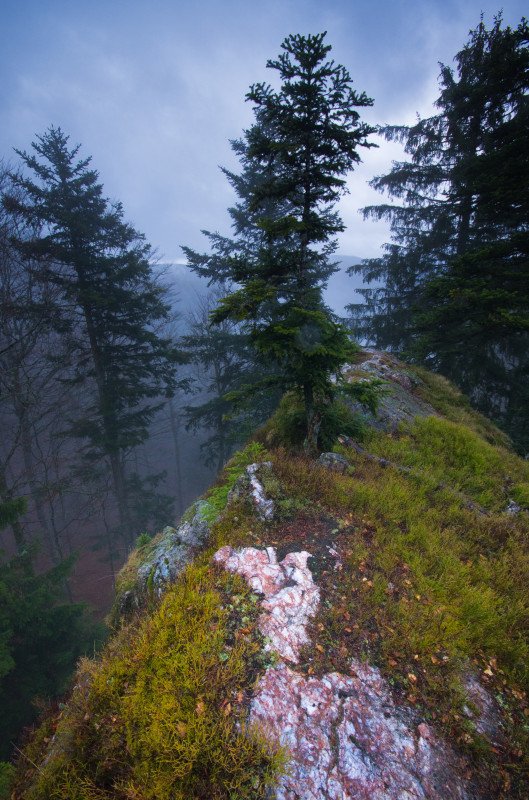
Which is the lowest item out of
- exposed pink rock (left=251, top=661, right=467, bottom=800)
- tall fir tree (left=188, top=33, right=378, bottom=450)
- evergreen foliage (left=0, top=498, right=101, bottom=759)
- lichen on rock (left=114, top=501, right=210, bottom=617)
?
evergreen foliage (left=0, top=498, right=101, bottom=759)

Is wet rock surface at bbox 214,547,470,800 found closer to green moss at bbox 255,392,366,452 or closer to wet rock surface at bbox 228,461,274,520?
wet rock surface at bbox 228,461,274,520

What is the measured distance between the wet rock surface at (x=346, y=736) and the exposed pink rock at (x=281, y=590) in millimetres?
13

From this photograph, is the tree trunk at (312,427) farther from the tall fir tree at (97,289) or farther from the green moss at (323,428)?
the tall fir tree at (97,289)

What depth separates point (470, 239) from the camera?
40.5ft

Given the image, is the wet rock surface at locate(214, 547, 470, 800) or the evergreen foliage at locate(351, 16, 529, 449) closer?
the wet rock surface at locate(214, 547, 470, 800)

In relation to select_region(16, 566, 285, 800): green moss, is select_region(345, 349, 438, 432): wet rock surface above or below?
above

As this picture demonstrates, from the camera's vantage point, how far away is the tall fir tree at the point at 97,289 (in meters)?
11.7

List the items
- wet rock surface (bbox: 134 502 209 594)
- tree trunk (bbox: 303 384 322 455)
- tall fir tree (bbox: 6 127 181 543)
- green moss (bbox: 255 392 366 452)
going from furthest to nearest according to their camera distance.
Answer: tall fir tree (bbox: 6 127 181 543), green moss (bbox: 255 392 366 452), tree trunk (bbox: 303 384 322 455), wet rock surface (bbox: 134 502 209 594)

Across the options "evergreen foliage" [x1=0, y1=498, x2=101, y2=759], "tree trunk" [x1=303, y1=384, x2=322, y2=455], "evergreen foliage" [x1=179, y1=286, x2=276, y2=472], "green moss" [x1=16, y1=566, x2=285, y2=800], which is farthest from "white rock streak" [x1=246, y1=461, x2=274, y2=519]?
"evergreen foliage" [x1=179, y1=286, x2=276, y2=472]

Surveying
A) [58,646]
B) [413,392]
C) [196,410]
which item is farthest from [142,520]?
[413,392]

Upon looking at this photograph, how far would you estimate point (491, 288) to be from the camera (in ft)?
28.5

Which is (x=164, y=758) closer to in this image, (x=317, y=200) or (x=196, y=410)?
(x=317, y=200)

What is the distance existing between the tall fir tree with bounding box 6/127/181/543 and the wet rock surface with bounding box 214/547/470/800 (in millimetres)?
13425

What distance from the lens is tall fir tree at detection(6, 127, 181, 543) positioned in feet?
38.4
